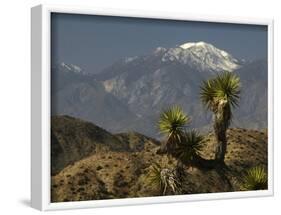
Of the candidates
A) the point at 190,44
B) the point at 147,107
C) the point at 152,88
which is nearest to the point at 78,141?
the point at 147,107

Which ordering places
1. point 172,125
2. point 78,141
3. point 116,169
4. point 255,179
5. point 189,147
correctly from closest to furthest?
point 78,141, point 116,169, point 172,125, point 189,147, point 255,179

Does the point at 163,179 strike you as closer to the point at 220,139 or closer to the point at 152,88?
the point at 220,139

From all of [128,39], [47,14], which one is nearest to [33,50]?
[47,14]

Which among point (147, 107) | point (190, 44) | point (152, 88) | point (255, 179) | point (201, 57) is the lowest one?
point (255, 179)

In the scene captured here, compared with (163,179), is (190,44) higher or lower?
higher

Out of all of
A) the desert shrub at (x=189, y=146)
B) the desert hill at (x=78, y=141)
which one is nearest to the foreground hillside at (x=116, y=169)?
the desert hill at (x=78, y=141)

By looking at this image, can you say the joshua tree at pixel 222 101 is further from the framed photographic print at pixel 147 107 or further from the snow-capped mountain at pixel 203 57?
the snow-capped mountain at pixel 203 57
